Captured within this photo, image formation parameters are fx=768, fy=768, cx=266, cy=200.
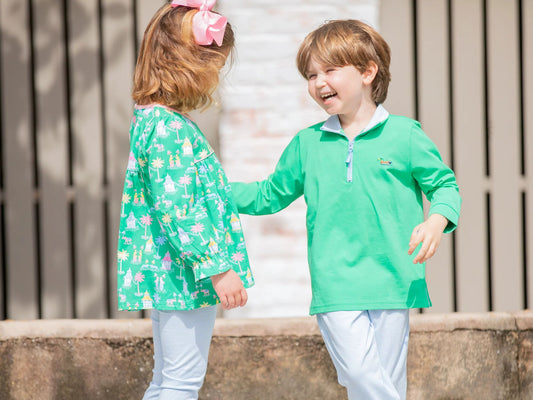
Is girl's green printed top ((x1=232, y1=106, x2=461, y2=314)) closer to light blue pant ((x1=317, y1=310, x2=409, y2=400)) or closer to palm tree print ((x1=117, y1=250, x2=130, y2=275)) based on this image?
light blue pant ((x1=317, y1=310, x2=409, y2=400))

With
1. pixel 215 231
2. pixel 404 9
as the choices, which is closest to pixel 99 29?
pixel 404 9

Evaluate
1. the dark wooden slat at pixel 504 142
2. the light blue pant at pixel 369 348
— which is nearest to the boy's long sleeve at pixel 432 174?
the light blue pant at pixel 369 348

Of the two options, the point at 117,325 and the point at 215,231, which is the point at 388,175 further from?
the point at 117,325

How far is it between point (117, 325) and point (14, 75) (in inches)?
61.4

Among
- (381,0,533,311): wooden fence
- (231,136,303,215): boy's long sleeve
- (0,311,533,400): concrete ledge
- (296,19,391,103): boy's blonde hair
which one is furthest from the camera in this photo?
(381,0,533,311): wooden fence

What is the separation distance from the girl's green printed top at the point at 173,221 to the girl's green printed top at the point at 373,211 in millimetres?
283

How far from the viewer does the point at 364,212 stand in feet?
8.40

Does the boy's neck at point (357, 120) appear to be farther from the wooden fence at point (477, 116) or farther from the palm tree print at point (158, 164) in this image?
the wooden fence at point (477, 116)

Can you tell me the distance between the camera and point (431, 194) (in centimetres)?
264

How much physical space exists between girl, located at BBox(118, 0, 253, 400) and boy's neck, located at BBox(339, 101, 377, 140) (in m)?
0.47

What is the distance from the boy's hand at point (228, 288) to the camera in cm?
237

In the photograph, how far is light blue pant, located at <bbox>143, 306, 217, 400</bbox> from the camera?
8.11ft

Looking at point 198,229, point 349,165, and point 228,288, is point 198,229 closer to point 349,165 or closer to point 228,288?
point 228,288

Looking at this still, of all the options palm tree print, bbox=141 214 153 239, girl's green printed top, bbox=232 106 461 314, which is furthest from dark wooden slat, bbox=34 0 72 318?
girl's green printed top, bbox=232 106 461 314
